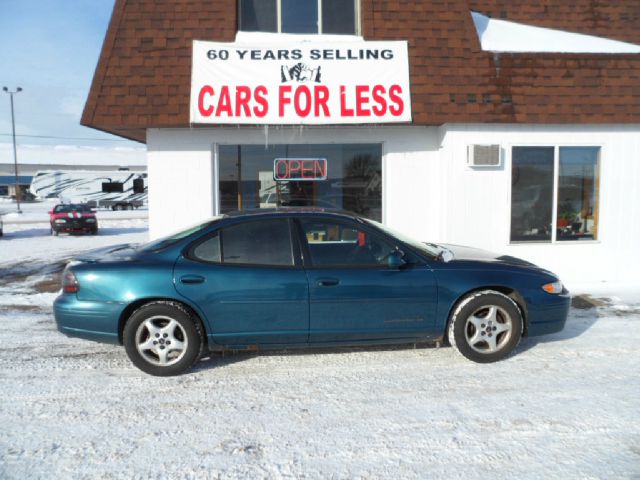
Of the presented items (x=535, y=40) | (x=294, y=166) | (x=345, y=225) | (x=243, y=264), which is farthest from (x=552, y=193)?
(x=243, y=264)

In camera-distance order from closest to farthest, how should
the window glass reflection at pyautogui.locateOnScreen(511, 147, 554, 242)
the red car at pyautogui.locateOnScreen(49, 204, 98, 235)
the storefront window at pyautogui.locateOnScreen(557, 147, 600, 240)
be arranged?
1. the window glass reflection at pyautogui.locateOnScreen(511, 147, 554, 242)
2. the storefront window at pyautogui.locateOnScreen(557, 147, 600, 240)
3. the red car at pyautogui.locateOnScreen(49, 204, 98, 235)

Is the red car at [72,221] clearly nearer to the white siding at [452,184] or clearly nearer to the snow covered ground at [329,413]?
the white siding at [452,184]

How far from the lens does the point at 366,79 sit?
23.9ft

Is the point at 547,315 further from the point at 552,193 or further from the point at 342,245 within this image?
the point at 552,193

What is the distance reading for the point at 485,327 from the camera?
14.2 ft

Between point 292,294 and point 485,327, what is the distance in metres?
1.87

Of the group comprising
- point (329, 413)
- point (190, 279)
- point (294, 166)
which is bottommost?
point (329, 413)

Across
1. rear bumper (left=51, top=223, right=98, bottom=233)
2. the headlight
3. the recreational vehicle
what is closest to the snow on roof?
the headlight

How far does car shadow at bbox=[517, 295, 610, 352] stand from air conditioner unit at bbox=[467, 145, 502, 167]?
2.52m

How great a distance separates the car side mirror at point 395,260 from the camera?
4.21 meters

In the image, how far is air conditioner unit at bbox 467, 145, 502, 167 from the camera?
758 centimetres

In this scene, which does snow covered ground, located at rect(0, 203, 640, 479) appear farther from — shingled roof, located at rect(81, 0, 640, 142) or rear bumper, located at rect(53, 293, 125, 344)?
shingled roof, located at rect(81, 0, 640, 142)

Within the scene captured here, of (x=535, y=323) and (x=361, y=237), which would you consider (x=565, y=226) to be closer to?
(x=535, y=323)

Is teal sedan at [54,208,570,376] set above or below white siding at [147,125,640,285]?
below
